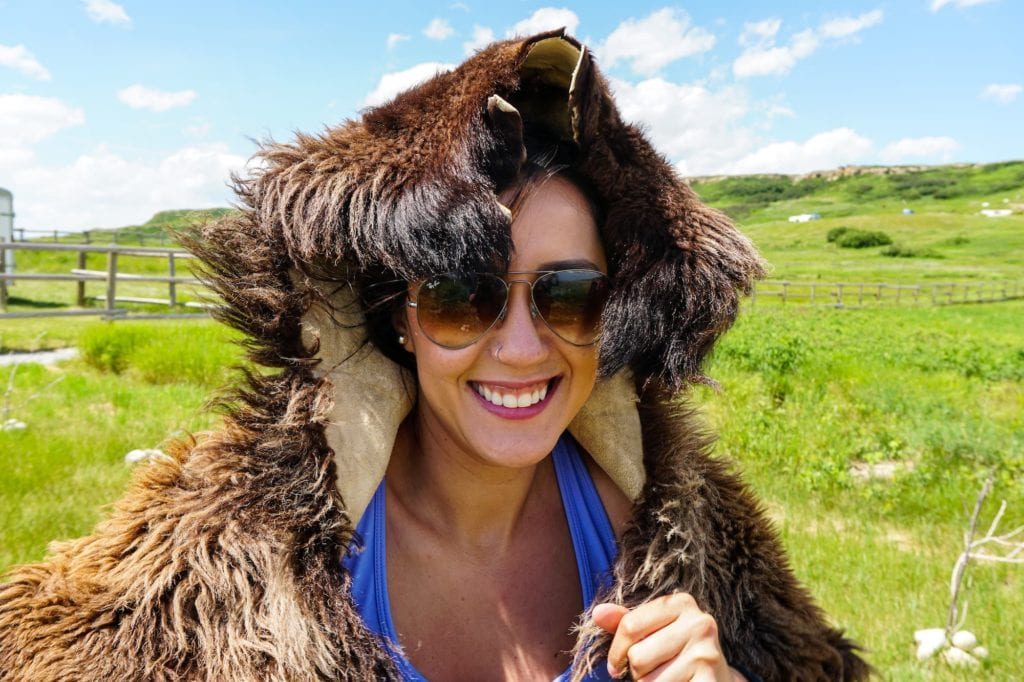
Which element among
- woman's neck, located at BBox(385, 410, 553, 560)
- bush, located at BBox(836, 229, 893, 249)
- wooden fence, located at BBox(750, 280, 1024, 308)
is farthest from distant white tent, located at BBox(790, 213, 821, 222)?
woman's neck, located at BBox(385, 410, 553, 560)

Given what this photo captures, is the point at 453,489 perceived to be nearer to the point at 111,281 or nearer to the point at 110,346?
the point at 110,346

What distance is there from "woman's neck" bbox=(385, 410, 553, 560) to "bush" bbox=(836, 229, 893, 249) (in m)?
70.1

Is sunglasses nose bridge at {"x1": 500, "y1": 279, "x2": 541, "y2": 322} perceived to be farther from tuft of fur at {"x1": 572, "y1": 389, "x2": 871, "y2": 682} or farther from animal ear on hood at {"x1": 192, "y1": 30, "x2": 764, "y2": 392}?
tuft of fur at {"x1": 572, "y1": 389, "x2": 871, "y2": 682}

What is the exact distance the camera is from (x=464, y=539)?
1.84 meters

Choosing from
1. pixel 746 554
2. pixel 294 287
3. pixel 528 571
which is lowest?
pixel 528 571

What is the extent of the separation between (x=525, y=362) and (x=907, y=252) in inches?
2696

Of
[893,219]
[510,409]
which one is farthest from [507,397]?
[893,219]

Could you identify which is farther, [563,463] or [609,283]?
[563,463]

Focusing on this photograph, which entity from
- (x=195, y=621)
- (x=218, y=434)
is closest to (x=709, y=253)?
(x=218, y=434)

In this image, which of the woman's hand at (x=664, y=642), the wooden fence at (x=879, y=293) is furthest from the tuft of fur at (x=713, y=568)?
the wooden fence at (x=879, y=293)

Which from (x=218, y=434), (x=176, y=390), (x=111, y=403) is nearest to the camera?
(x=218, y=434)

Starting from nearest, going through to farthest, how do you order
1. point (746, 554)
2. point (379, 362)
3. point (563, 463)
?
point (379, 362) → point (746, 554) → point (563, 463)

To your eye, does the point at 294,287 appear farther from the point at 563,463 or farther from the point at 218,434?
the point at 563,463

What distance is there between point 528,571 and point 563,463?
28cm
